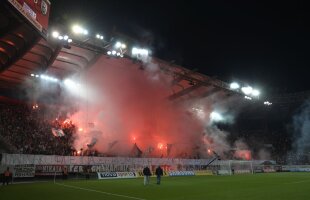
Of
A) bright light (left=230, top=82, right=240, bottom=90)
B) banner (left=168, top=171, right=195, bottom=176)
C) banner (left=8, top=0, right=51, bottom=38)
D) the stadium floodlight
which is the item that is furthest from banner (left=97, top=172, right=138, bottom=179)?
bright light (left=230, top=82, right=240, bottom=90)

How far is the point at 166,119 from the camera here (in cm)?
4719

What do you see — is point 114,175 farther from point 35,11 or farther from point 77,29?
point 35,11

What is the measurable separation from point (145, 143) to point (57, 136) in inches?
529

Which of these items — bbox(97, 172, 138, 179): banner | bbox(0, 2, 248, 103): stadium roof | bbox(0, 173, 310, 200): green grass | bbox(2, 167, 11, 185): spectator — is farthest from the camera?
bbox(97, 172, 138, 179): banner

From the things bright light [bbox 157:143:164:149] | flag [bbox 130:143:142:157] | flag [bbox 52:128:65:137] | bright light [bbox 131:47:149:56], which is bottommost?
flag [bbox 130:143:142:157]

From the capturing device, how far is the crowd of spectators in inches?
1264

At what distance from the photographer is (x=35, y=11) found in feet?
65.4

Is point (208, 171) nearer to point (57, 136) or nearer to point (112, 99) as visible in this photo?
point (112, 99)

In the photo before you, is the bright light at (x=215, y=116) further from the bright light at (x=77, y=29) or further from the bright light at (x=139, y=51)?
the bright light at (x=77, y=29)

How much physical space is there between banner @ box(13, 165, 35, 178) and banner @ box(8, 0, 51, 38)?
11.9 m

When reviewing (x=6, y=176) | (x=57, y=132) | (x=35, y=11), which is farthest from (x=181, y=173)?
(x=35, y=11)

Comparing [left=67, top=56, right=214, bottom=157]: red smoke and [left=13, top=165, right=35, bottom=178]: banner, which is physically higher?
[left=67, top=56, right=214, bottom=157]: red smoke

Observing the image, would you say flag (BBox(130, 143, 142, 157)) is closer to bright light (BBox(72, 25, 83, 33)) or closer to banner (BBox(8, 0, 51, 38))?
bright light (BBox(72, 25, 83, 33))

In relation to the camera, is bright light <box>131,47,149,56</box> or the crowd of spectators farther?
the crowd of spectators
